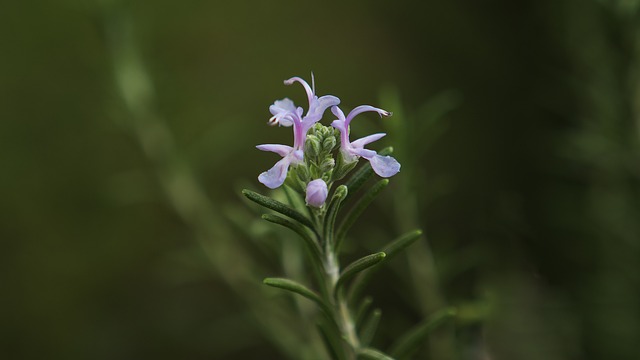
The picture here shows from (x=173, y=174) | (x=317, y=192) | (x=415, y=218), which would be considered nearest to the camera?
(x=317, y=192)

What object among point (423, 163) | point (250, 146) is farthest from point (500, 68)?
point (250, 146)

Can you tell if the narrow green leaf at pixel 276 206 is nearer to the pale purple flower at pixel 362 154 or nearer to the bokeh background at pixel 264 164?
the pale purple flower at pixel 362 154

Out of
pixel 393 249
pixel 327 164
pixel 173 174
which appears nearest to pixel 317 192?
pixel 327 164

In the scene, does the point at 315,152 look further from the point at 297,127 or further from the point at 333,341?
the point at 333,341

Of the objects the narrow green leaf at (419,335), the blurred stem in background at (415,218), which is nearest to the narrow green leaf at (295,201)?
the narrow green leaf at (419,335)

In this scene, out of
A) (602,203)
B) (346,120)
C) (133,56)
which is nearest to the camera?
(346,120)

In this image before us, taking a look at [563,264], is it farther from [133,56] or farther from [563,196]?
[133,56]

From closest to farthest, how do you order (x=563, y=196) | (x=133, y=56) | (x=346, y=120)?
1. (x=346, y=120)
2. (x=133, y=56)
3. (x=563, y=196)

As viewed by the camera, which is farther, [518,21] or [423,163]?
[518,21]
